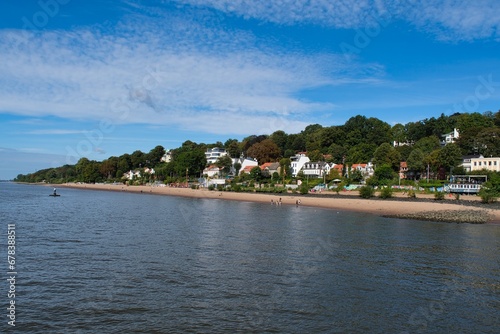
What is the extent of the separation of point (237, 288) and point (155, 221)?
2401 centimetres

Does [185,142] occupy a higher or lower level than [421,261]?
higher

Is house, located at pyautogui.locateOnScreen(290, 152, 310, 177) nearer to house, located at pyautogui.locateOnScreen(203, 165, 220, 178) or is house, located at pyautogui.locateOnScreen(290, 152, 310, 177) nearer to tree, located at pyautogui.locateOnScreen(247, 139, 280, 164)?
tree, located at pyautogui.locateOnScreen(247, 139, 280, 164)

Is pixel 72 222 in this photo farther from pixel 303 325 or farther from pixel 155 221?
pixel 303 325

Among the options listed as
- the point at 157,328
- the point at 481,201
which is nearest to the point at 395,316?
the point at 157,328

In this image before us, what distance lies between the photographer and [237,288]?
15.9 metres

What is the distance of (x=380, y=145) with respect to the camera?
10400 cm

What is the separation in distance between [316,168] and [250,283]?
9158 centimetres

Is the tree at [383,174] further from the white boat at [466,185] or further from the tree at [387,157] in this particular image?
the white boat at [466,185]

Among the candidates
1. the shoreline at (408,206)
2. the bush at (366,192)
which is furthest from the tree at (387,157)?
the bush at (366,192)

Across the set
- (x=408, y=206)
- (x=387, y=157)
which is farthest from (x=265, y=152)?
(x=408, y=206)

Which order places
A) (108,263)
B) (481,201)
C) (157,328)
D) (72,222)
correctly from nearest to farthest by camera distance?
(157,328), (108,263), (72,222), (481,201)

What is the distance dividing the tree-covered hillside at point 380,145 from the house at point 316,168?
21.1ft

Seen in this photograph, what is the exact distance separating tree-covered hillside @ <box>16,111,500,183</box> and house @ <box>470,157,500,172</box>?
3614 mm

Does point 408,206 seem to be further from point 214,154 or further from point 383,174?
point 214,154
